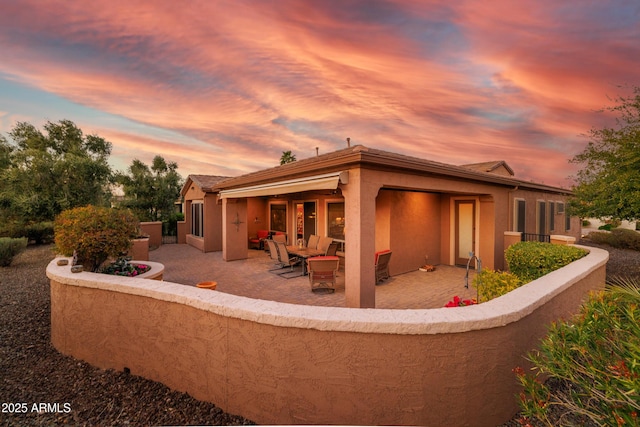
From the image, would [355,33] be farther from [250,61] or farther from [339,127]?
[339,127]

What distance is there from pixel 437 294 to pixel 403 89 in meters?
7.17

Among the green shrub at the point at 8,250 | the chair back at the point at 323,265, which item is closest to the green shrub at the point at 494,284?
the chair back at the point at 323,265

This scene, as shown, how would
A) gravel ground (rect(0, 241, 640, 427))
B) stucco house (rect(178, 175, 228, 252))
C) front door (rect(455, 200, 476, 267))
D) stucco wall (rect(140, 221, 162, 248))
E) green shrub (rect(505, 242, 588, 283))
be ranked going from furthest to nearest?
stucco wall (rect(140, 221, 162, 248))
stucco house (rect(178, 175, 228, 252))
front door (rect(455, 200, 476, 267))
green shrub (rect(505, 242, 588, 283))
gravel ground (rect(0, 241, 640, 427))

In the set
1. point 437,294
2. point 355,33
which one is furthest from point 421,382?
point 355,33

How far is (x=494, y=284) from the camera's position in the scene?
14.6 feet

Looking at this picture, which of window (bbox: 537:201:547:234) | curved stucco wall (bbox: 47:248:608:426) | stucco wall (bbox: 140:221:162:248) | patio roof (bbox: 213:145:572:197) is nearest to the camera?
curved stucco wall (bbox: 47:248:608:426)

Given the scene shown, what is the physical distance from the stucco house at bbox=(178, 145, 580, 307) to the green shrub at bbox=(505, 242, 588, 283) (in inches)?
93.1

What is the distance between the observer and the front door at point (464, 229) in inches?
423

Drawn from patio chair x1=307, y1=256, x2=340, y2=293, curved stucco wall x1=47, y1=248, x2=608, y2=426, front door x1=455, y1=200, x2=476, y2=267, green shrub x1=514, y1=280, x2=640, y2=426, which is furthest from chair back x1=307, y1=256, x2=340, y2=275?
front door x1=455, y1=200, x2=476, y2=267

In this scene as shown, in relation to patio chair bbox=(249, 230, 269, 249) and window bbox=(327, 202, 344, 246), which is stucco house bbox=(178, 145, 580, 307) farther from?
patio chair bbox=(249, 230, 269, 249)

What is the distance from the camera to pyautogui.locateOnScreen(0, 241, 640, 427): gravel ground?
300cm

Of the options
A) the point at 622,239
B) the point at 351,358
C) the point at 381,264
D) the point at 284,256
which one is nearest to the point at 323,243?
the point at 284,256

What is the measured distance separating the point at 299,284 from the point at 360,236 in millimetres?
3671

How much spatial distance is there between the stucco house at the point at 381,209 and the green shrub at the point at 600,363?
3831 mm
